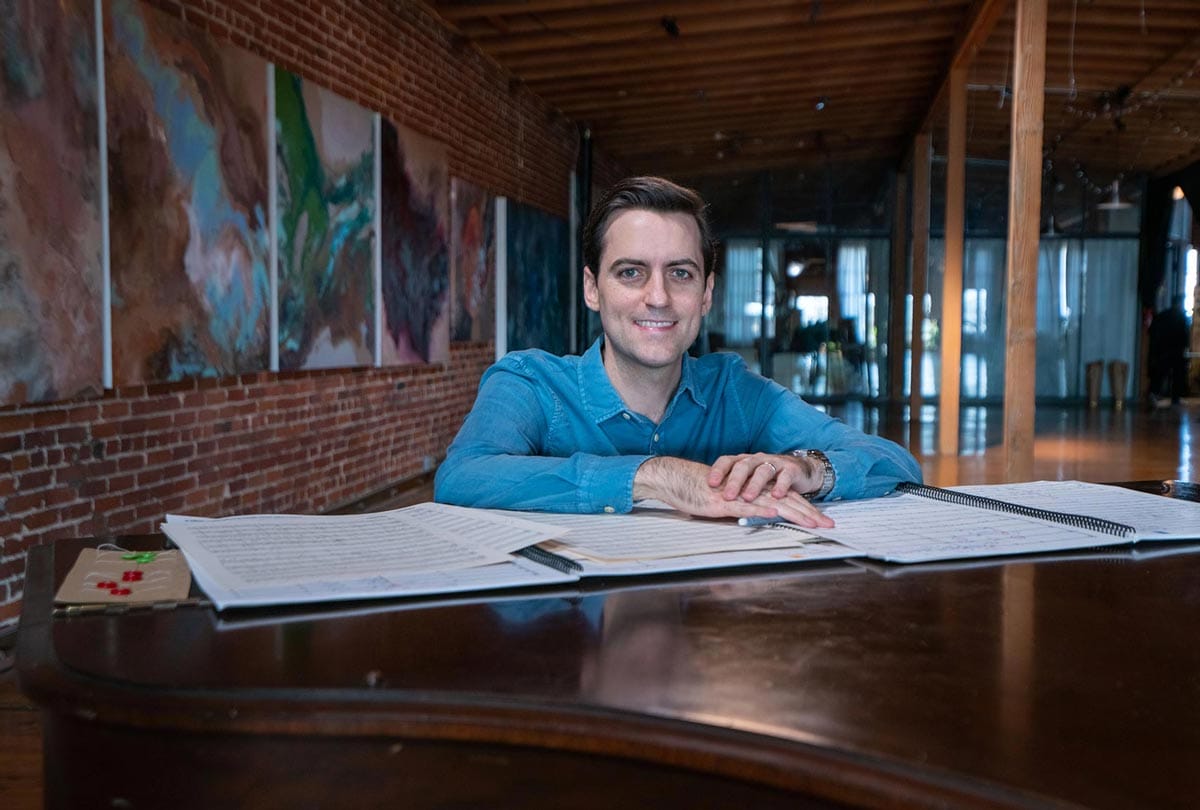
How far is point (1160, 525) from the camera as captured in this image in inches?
59.2

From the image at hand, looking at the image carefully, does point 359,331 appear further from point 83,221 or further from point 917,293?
point 917,293

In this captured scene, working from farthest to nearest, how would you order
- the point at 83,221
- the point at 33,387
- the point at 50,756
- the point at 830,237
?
1. the point at 830,237
2. the point at 83,221
3. the point at 33,387
4. the point at 50,756

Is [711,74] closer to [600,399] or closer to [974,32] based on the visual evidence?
[974,32]

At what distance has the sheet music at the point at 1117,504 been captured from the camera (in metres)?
1.48

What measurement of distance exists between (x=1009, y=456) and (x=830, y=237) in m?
9.47

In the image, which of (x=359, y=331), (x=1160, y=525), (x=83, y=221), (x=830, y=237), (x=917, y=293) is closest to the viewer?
(x=1160, y=525)

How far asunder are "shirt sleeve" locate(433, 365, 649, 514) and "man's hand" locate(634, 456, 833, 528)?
0.03 metres

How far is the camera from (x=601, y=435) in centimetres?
219

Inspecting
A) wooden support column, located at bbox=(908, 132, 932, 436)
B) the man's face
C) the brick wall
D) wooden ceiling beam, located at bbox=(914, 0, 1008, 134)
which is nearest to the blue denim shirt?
the man's face

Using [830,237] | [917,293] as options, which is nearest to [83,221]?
[917,293]

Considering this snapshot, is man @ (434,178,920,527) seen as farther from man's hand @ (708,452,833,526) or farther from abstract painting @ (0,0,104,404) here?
abstract painting @ (0,0,104,404)

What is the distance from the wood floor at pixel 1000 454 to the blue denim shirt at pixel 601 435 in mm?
1383

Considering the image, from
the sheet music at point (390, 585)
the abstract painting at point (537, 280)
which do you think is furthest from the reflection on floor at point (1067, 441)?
the sheet music at point (390, 585)

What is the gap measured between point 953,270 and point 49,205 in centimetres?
749
